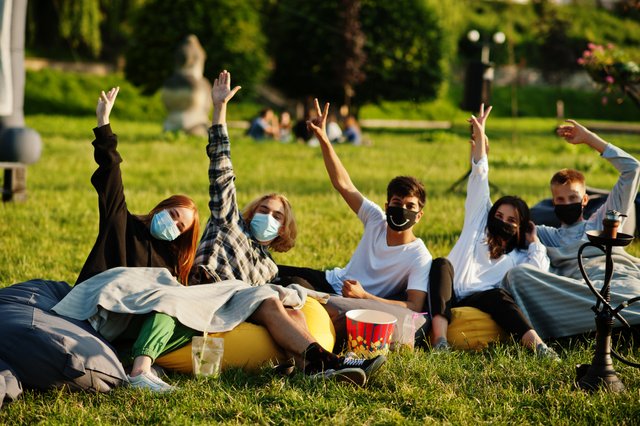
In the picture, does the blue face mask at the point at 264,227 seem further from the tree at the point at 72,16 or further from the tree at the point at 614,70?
the tree at the point at 72,16

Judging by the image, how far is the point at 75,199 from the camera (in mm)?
10664

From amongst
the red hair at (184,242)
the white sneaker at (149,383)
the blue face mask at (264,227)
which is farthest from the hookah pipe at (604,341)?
the red hair at (184,242)

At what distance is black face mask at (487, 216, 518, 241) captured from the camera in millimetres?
5586

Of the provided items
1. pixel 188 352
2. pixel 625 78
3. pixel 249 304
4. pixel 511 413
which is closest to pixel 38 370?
pixel 188 352

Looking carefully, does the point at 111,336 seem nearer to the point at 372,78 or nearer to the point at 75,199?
the point at 75,199

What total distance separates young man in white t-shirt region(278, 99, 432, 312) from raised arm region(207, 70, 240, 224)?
637 mm

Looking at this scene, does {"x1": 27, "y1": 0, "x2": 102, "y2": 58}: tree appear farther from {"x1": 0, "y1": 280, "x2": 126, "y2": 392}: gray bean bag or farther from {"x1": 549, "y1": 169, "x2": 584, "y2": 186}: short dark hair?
{"x1": 0, "y1": 280, "x2": 126, "y2": 392}: gray bean bag

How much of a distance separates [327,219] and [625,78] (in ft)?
16.2

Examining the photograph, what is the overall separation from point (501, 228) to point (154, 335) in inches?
102

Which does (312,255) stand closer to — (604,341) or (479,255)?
(479,255)

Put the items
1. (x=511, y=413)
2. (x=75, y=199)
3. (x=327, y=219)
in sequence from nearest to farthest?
(x=511, y=413)
(x=327, y=219)
(x=75, y=199)

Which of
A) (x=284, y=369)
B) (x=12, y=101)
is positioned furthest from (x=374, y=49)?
(x=284, y=369)

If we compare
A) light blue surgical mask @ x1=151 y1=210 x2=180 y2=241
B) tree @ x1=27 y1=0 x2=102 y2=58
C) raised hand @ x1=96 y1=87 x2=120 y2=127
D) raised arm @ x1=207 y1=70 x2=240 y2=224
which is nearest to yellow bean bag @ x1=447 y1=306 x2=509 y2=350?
raised arm @ x1=207 y1=70 x2=240 y2=224

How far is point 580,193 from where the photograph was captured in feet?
19.3
